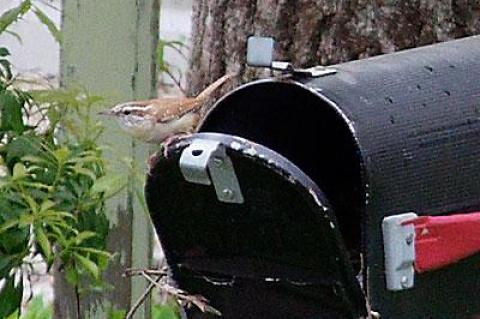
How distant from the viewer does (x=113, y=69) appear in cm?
317

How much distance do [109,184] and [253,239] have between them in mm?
774

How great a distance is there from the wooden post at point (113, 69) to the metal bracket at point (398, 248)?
1.62 m

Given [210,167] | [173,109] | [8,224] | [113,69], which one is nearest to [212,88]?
[173,109]

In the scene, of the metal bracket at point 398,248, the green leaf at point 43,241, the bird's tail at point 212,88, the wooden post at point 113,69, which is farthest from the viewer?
the wooden post at point 113,69

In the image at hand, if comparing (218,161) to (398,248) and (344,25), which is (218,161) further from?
(344,25)

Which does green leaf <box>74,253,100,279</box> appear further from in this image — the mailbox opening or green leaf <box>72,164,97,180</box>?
the mailbox opening

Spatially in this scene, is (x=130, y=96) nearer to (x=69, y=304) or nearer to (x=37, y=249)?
(x=69, y=304)

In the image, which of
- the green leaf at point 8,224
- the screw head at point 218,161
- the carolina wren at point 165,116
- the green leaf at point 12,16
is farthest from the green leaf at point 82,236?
the screw head at point 218,161

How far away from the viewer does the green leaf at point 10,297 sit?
2.59 m

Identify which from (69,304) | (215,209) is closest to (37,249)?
(69,304)

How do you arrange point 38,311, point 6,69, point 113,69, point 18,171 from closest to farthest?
point 18,171, point 6,69, point 113,69, point 38,311

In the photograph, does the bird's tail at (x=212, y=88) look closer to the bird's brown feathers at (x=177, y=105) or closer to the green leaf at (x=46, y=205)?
the bird's brown feathers at (x=177, y=105)

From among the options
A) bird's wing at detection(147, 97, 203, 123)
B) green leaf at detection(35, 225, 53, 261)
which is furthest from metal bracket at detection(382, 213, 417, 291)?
bird's wing at detection(147, 97, 203, 123)

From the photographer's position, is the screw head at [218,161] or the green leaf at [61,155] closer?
the screw head at [218,161]
